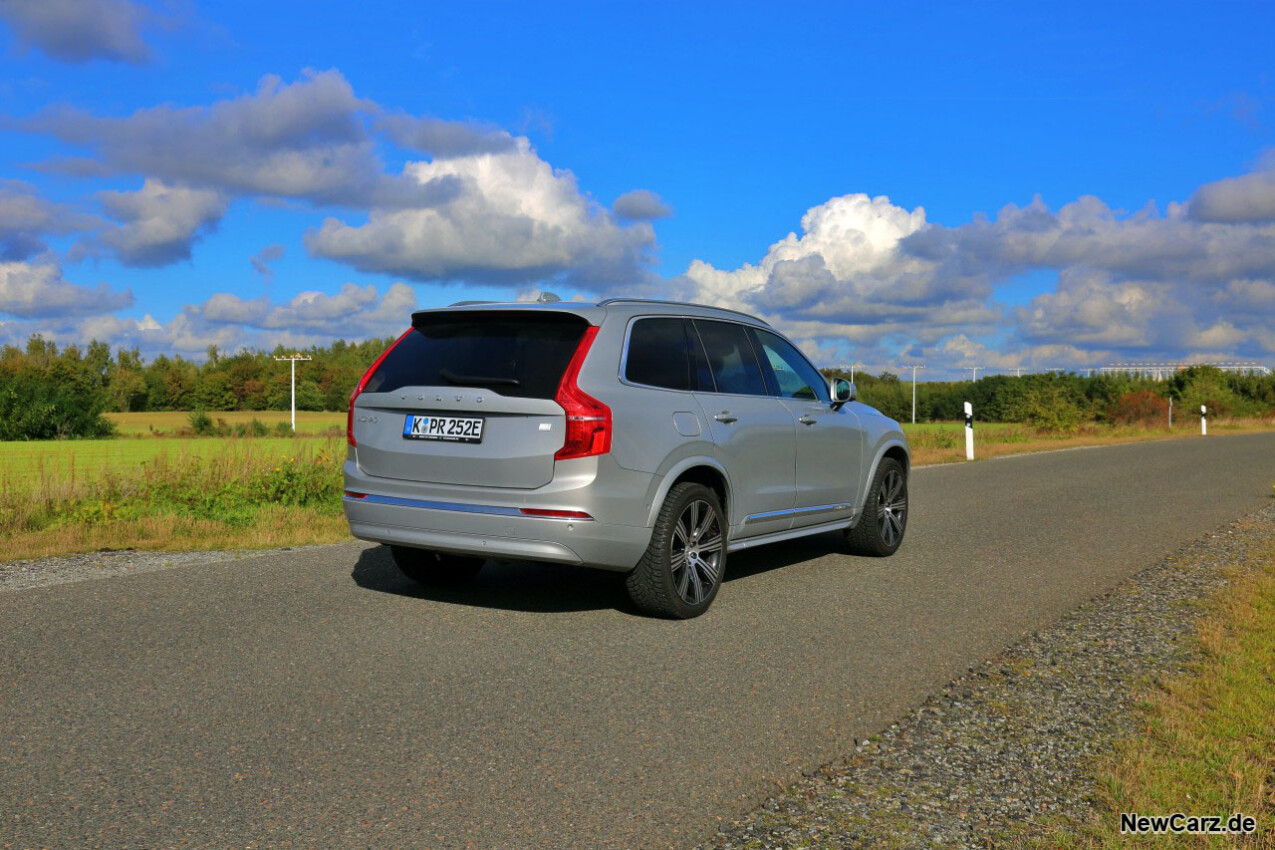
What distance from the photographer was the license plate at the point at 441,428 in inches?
231

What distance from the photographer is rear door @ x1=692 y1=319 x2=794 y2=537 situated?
21.8 ft

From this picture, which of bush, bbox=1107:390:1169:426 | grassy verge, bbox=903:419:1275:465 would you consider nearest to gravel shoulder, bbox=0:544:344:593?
grassy verge, bbox=903:419:1275:465

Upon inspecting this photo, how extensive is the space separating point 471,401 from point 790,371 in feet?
9.53

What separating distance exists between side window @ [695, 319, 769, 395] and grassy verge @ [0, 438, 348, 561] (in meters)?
4.25

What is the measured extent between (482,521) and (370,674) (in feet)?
3.91

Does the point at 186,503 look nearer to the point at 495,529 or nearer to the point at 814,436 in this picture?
the point at 495,529

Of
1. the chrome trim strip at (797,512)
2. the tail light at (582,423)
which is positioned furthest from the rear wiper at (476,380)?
the chrome trim strip at (797,512)

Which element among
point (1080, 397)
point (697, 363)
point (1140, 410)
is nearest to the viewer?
point (697, 363)

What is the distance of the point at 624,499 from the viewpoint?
574 cm

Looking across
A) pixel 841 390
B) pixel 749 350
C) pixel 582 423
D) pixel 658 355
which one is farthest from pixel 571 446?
pixel 841 390

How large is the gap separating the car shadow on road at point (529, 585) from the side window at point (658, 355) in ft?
4.75

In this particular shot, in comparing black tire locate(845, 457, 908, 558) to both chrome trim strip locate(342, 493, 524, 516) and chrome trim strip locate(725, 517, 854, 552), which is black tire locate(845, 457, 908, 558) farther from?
chrome trim strip locate(342, 493, 524, 516)

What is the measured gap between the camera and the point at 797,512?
7473 mm

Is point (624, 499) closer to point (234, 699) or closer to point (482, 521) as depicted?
point (482, 521)
